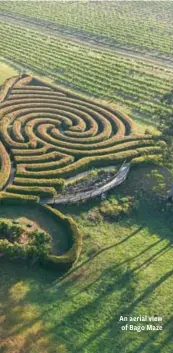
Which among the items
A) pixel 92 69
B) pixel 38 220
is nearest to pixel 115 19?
pixel 92 69


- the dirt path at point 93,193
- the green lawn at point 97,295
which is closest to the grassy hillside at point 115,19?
the dirt path at point 93,193

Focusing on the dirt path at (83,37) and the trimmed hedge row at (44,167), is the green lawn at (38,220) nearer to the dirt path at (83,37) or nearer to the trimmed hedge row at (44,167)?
the trimmed hedge row at (44,167)

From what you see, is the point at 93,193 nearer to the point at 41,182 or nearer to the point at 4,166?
the point at 41,182

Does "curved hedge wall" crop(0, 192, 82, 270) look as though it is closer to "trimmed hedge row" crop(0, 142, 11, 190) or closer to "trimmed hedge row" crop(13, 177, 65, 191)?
"trimmed hedge row" crop(0, 142, 11, 190)

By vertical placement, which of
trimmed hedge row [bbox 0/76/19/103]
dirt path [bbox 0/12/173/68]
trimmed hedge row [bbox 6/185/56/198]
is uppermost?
dirt path [bbox 0/12/173/68]

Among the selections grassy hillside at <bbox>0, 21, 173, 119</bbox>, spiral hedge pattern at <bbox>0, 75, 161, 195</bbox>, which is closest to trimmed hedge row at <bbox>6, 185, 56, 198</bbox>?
spiral hedge pattern at <bbox>0, 75, 161, 195</bbox>

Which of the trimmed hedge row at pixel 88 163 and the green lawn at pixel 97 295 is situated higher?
the trimmed hedge row at pixel 88 163

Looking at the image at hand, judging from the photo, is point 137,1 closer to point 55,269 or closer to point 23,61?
point 23,61
